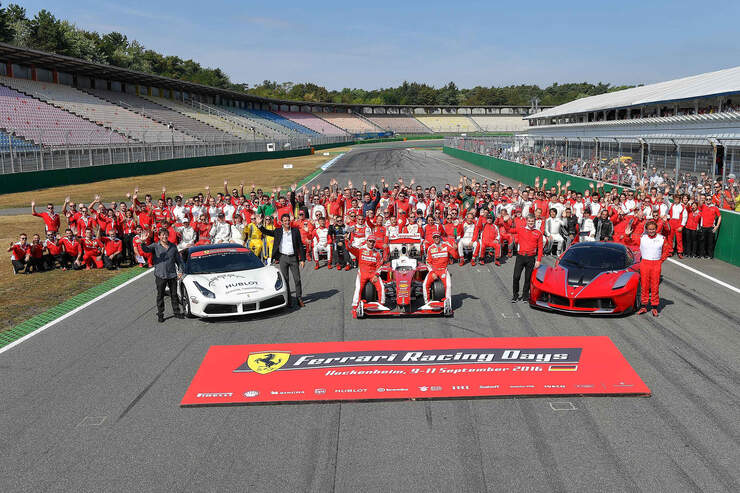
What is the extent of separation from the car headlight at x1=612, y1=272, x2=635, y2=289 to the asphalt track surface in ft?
2.37

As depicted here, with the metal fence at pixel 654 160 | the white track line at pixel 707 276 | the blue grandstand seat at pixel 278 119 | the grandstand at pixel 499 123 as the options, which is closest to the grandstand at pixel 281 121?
the blue grandstand seat at pixel 278 119

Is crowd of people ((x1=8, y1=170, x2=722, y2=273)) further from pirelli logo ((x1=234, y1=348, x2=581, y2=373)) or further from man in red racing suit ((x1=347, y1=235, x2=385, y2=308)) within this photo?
pirelli logo ((x1=234, y1=348, x2=581, y2=373))

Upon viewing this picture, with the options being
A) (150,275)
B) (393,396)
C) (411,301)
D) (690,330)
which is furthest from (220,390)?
(150,275)

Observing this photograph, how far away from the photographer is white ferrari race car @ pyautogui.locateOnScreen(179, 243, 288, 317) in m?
10.6

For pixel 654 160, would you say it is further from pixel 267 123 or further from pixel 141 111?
pixel 267 123

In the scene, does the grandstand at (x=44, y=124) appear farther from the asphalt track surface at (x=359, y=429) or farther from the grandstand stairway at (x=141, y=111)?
the asphalt track surface at (x=359, y=429)

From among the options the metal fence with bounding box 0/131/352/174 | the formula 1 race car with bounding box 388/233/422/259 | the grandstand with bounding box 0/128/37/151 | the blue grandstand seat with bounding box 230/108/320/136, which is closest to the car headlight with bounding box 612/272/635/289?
the formula 1 race car with bounding box 388/233/422/259

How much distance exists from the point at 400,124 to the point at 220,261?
409ft

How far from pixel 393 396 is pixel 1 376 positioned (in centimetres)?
562

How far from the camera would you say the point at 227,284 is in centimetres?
1088

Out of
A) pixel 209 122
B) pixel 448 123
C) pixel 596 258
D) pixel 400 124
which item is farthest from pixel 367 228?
pixel 448 123

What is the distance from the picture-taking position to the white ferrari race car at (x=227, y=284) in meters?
10.6

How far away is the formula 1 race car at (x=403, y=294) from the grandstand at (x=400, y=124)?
12008 cm

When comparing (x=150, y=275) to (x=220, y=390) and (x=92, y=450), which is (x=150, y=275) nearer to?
(x=220, y=390)
